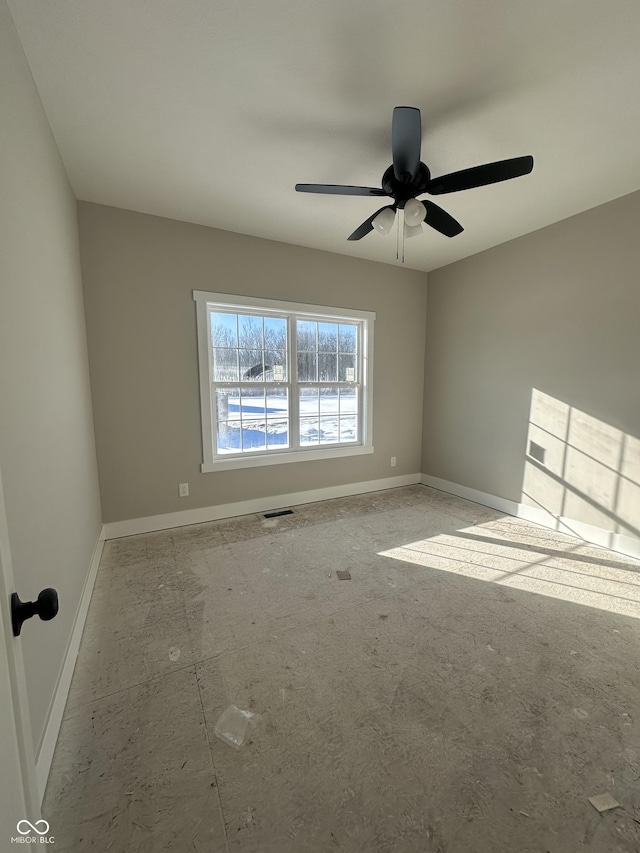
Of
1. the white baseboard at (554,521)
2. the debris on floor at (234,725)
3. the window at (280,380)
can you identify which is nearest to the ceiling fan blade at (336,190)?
the window at (280,380)

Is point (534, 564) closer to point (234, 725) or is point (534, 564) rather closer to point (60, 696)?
point (234, 725)

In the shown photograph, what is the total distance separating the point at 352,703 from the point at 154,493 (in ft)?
8.06

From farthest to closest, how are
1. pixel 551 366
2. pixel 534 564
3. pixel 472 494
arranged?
pixel 472 494, pixel 551 366, pixel 534 564

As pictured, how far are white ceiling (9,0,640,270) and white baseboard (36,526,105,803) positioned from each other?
2711mm

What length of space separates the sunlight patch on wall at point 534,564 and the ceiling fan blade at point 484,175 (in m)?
2.44

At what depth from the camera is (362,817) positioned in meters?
1.06

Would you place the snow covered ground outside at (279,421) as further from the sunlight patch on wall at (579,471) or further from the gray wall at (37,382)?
the sunlight patch on wall at (579,471)

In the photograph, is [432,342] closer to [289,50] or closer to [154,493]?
[289,50]

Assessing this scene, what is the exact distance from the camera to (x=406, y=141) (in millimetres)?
1688

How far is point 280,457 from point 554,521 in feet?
9.02

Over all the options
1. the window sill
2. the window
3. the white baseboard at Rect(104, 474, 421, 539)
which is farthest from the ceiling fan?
the white baseboard at Rect(104, 474, 421, 539)

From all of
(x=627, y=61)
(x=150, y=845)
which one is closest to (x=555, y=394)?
(x=627, y=61)

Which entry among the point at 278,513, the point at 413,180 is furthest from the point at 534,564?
the point at 413,180

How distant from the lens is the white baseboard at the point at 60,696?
1.13m
